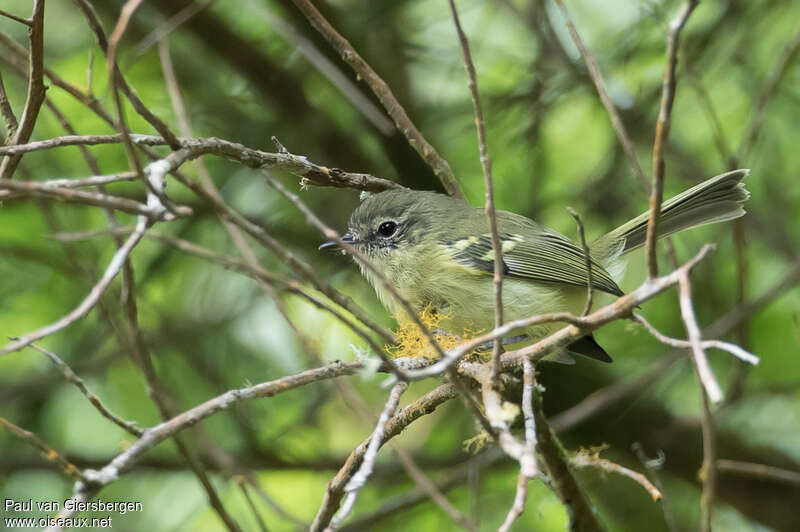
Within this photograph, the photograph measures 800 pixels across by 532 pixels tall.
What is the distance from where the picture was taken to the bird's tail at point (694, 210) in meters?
3.27

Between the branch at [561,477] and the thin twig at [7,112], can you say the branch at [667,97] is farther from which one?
the thin twig at [7,112]

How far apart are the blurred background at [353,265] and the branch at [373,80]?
1139 millimetres

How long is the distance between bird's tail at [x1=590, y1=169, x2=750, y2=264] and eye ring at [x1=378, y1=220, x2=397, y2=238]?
92cm

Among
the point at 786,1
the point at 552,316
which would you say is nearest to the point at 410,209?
the point at 552,316

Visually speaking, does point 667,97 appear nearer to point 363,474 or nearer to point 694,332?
point 694,332

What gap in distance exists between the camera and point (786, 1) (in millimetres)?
4344

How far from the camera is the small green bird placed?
3.02m

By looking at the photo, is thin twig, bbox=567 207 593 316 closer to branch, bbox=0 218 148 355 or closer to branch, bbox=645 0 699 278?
branch, bbox=645 0 699 278

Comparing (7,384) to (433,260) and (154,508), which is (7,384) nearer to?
(154,508)

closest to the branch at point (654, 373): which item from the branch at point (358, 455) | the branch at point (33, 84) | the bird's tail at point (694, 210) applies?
the bird's tail at point (694, 210)

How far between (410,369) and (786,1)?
11.1 feet

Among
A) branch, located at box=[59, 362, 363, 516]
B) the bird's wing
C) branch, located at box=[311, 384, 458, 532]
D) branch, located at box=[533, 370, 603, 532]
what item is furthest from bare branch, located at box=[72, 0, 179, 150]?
the bird's wing

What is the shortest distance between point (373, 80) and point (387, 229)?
838mm

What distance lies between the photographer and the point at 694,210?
11.1ft
